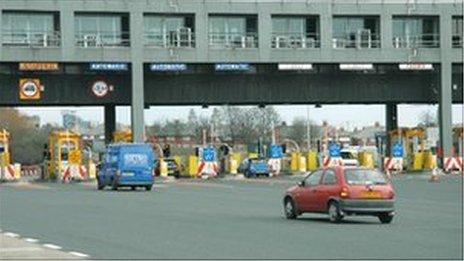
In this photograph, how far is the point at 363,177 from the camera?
2605 cm

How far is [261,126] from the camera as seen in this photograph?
472 feet

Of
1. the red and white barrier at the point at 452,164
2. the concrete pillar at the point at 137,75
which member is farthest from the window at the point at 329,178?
the red and white barrier at the point at 452,164

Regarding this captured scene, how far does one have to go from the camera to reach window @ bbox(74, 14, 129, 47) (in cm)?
6994

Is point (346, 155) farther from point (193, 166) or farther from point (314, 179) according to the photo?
point (314, 179)

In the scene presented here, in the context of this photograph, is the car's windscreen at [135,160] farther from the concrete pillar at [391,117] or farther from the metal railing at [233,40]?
the concrete pillar at [391,117]

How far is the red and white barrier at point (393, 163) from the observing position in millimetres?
72250

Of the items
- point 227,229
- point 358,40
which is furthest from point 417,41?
point 227,229

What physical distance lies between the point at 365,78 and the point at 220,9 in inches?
470

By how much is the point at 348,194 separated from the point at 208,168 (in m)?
45.9

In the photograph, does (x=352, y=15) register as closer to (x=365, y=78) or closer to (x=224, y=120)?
(x=365, y=78)

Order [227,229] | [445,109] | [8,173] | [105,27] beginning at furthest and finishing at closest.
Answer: [445,109] < [105,27] < [8,173] < [227,229]

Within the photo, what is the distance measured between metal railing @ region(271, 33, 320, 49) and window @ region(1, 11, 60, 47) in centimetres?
1488

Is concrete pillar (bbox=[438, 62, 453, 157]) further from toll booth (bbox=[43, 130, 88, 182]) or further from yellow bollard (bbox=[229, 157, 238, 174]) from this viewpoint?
toll booth (bbox=[43, 130, 88, 182])

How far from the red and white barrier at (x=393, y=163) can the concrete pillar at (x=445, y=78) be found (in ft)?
12.0
